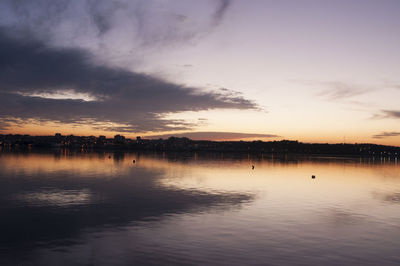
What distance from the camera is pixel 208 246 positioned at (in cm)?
2244

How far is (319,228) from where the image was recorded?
2856cm

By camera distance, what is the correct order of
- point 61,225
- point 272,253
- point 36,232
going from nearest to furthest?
point 272,253
point 36,232
point 61,225

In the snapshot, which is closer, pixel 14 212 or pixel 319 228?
pixel 319 228

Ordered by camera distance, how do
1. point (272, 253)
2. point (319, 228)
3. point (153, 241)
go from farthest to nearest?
point (319, 228)
point (153, 241)
point (272, 253)

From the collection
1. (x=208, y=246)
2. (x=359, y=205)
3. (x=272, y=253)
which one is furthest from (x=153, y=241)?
(x=359, y=205)

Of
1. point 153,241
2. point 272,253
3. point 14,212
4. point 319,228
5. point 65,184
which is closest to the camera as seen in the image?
point 272,253

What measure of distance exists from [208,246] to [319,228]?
11.2m

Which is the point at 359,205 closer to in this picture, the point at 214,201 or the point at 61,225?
the point at 214,201

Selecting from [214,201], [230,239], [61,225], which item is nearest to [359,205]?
[214,201]

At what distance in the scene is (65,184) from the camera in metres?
51.5

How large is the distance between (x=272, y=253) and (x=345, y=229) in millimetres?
10239

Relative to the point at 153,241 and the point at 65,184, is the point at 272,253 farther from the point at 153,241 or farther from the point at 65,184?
the point at 65,184

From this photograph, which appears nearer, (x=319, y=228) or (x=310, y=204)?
(x=319, y=228)

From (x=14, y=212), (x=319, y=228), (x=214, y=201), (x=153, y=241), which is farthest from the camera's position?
(x=214, y=201)
